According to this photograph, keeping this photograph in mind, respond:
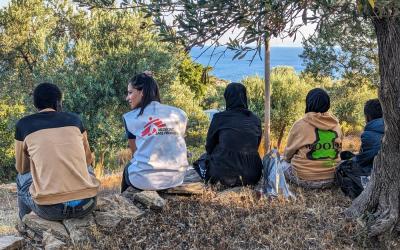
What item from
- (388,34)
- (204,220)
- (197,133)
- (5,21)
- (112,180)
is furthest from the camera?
(197,133)

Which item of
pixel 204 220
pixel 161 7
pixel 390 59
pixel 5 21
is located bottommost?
pixel 204 220

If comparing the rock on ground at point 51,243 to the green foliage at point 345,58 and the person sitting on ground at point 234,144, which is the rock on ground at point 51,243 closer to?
the person sitting on ground at point 234,144

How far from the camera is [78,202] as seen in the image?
416cm

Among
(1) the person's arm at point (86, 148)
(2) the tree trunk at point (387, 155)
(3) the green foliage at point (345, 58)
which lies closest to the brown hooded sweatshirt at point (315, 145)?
(2) the tree trunk at point (387, 155)

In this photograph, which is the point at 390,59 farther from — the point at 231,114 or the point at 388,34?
the point at 231,114

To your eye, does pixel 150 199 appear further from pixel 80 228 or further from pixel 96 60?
pixel 96 60

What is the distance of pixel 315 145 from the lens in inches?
205

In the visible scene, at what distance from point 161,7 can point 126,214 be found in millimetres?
2214

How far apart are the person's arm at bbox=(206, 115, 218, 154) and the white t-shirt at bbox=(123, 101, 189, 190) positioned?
505mm

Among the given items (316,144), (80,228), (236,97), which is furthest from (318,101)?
(80,228)

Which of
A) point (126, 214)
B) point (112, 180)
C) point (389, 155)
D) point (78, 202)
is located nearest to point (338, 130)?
point (389, 155)

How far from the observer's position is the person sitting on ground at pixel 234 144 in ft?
16.8

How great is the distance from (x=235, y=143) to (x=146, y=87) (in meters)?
1.19

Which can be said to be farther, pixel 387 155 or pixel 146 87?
pixel 146 87
